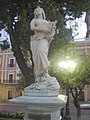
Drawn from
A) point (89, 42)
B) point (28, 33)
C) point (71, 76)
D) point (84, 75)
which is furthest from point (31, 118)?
point (89, 42)

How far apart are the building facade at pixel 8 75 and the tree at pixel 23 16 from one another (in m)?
28.9

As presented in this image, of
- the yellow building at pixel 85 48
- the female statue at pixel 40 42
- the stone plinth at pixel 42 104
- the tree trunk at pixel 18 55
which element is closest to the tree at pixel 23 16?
the tree trunk at pixel 18 55

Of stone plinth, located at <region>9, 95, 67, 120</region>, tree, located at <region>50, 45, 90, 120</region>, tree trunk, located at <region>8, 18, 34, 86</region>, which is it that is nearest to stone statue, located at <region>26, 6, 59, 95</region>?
stone plinth, located at <region>9, 95, 67, 120</region>

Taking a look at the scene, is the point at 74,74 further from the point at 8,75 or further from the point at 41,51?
the point at 8,75

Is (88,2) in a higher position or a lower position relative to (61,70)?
higher

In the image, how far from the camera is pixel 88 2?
1219 cm

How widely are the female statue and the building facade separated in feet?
118

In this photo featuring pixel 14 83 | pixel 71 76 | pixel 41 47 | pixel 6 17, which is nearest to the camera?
pixel 41 47

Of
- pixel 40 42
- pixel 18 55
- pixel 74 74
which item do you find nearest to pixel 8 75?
pixel 74 74

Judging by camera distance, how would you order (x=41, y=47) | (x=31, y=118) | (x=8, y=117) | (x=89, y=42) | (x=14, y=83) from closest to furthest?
(x=31, y=118)
(x=41, y=47)
(x=8, y=117)
(x=89, y=42)
(x=14, y=83)

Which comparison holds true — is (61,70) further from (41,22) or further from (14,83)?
(14,83)

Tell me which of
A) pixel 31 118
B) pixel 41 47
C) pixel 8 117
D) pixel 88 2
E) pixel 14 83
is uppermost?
pixel 88 2

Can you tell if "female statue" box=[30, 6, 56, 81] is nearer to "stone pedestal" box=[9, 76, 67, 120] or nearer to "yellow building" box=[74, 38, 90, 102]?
"stone pedestal" box=[9, 76, 67, 120]

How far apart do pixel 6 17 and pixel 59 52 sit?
390 cm
